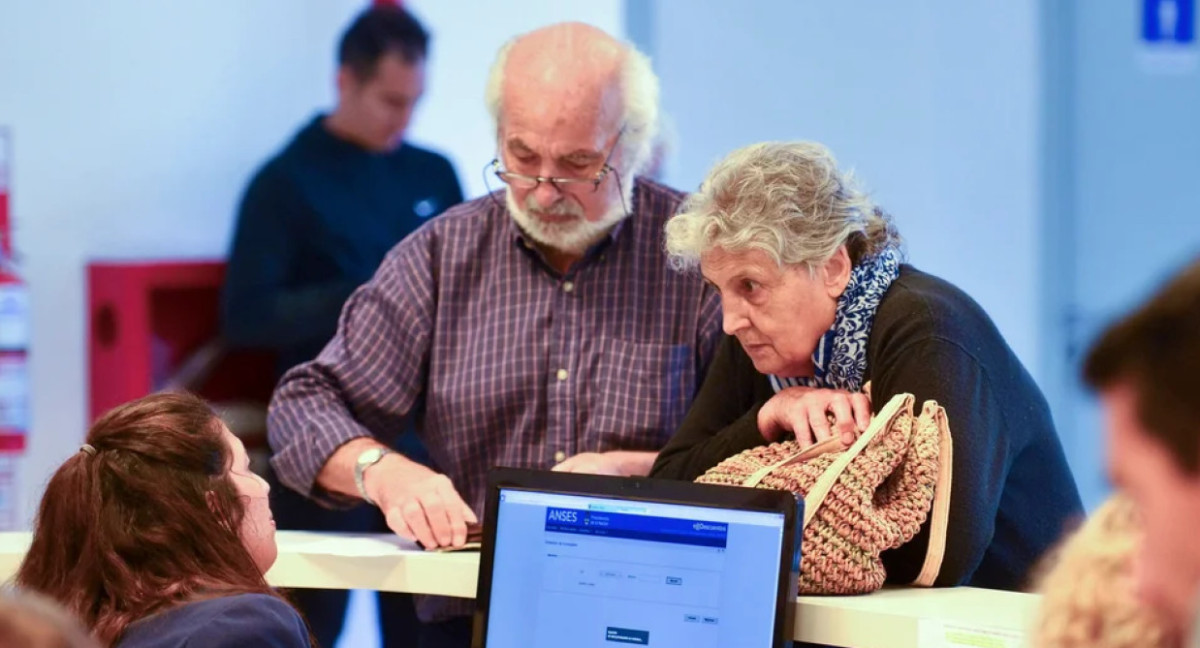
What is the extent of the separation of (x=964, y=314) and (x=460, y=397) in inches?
33.6

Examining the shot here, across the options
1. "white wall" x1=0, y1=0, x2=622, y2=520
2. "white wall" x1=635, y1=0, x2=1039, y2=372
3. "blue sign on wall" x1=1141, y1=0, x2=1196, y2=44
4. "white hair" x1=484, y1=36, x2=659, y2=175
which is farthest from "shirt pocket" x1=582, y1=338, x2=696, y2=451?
"blue sign on wall" x1=1141, y1=0, x2=1196, y2=44

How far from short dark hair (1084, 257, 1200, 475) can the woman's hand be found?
1.06 meters

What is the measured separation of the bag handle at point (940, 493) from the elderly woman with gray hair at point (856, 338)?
0.07ft

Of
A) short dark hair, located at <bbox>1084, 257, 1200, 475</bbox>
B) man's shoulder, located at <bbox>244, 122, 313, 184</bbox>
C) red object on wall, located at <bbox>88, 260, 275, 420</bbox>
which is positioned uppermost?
short dark hair, located at <bbox>1084, 257, 1200, 475</bbox>

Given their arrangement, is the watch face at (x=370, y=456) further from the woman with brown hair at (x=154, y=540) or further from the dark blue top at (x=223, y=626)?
the dark blue top at (x=223, y=626)

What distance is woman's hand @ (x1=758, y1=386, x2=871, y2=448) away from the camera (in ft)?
6.26

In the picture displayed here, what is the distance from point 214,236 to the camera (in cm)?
409

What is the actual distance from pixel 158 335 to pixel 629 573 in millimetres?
2415

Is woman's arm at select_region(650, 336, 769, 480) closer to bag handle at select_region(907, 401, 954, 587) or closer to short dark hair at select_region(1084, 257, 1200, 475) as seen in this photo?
bag handle at select_region(907, 401, 954, 587)

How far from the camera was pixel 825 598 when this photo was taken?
1.79 m

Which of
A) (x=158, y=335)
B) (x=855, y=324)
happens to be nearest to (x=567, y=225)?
(x=855, y=324)

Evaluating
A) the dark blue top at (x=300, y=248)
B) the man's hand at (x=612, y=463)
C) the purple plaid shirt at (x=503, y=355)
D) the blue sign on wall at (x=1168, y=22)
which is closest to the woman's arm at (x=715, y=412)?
the man's hand at (x=612, y=463)

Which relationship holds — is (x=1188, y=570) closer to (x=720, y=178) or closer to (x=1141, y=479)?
(x=1141, y=479)

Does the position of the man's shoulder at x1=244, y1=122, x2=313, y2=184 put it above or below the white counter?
above
